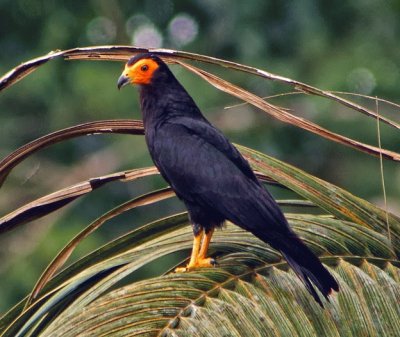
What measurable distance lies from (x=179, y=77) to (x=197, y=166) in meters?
10.7

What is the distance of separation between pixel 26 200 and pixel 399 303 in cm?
1137

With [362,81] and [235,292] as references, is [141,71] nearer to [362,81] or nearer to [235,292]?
[235,292]

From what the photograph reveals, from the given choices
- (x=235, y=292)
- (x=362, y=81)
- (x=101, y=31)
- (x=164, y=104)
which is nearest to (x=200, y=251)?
(x=164, y=104)

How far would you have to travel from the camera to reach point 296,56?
55.5 feet

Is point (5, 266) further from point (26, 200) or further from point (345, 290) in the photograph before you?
point (345, 290)

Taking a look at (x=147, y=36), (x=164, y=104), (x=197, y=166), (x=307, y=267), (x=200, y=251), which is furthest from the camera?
(x=147, y=36)

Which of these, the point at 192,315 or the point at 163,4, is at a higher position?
the point at 163,4

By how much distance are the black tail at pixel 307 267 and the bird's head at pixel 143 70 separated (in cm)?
143

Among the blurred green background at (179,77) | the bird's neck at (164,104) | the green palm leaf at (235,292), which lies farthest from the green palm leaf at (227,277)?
the blurred green background at (179,77)

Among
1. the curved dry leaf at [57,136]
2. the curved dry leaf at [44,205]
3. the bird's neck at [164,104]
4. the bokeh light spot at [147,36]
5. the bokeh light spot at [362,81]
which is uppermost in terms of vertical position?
the bokeh light spot at [147,36]

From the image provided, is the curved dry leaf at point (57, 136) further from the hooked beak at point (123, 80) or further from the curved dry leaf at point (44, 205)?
the hooked beak at point (123, 80)

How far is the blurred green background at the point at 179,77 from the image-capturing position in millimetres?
14578

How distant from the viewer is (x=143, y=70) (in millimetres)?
5043

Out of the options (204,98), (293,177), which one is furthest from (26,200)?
(293,177)
